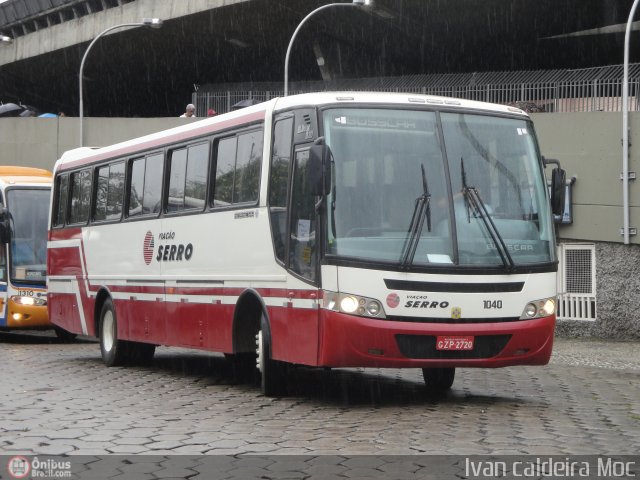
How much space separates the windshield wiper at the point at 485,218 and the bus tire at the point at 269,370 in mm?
2420

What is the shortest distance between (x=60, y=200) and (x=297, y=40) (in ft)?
88.2

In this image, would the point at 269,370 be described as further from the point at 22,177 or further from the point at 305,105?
the point at 22,177

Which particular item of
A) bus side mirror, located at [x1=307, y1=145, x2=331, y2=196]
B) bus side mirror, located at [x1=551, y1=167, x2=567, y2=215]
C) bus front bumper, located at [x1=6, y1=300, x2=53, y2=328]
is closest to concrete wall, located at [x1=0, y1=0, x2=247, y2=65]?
bus front bumper, located at [x1=6, y1=300, x2=53, y2=328]

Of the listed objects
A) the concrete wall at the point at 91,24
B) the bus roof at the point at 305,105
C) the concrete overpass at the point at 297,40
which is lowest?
the bus roof at the point at 305,105

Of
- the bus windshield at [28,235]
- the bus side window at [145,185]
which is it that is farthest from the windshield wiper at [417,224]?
the bus windshield at [28,235]

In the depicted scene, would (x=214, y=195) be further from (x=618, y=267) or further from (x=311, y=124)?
(x=618, y=267)

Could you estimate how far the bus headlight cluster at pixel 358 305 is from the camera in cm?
1142

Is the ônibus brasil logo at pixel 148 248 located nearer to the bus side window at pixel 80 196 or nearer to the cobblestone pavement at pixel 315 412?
the cobblestone pavement at pixel 315 412

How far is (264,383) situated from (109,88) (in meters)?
53.1

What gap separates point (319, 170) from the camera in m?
11.4

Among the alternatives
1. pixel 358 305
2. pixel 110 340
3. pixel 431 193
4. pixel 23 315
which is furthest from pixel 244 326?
pixel 23 315

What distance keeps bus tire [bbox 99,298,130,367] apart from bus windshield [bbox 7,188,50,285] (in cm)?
547

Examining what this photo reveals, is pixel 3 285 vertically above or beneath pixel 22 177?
beneath

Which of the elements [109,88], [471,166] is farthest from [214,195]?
[109,88]
